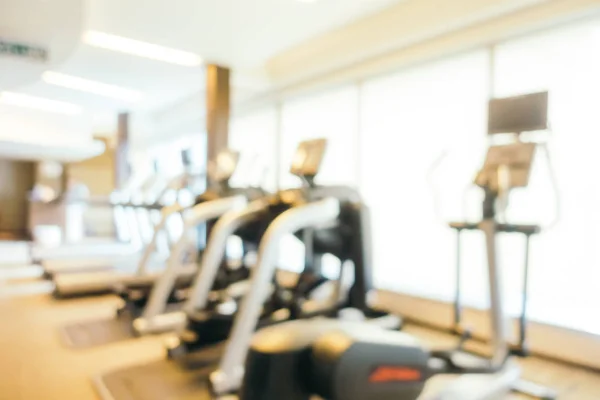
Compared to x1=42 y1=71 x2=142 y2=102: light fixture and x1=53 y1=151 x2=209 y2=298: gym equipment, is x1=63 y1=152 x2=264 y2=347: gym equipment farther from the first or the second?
x1=42 y1=71 x2=142 y2=102: light fixture

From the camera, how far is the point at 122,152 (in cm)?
892

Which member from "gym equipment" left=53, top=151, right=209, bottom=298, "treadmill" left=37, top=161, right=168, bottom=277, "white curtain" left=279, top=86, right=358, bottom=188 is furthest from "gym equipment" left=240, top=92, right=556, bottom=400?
"treadmill" left=37, top=161, right=168, bottom=277

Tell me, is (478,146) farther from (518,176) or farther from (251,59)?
(251,59)

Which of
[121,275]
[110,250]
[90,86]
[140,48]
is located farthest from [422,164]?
[110,250]

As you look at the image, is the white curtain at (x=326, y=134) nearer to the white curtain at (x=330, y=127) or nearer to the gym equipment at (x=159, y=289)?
the white curtain at (x=330, y=127)

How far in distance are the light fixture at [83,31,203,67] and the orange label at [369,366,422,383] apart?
188 inches

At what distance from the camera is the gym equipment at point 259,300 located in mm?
2730

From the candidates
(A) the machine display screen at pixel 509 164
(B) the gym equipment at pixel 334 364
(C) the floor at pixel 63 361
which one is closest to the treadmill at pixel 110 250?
(C) the floor at pixel 63 361

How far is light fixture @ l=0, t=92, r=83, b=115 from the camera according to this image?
829 cm

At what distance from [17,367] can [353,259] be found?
2.41 m

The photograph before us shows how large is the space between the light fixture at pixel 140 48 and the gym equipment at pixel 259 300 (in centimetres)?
278

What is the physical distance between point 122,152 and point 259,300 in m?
7.06

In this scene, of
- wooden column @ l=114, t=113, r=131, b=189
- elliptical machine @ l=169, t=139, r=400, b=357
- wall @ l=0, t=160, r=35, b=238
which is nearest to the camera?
elliptical machine @ l=169, t=139, r=400, b=357

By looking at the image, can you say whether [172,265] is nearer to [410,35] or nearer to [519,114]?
[519,114]
